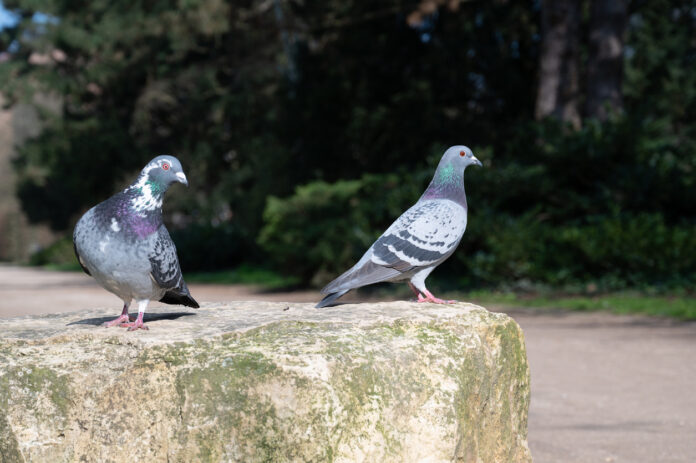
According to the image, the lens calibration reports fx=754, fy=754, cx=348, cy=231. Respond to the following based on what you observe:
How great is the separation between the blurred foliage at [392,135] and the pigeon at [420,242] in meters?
9.16

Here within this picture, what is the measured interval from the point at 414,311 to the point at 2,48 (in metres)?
35.5

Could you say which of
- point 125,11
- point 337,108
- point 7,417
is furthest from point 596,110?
point 125,11

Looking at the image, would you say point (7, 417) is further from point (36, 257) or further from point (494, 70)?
point (36, 257)

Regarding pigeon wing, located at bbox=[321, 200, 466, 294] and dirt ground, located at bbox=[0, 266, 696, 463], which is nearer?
pigeon wing, located at bbox=[321, 200, 466, 294]

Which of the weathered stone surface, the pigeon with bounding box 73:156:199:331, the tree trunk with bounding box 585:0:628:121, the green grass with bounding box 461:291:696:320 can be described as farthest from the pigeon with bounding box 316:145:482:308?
the tree trunk with bounding box 585:0:628:121

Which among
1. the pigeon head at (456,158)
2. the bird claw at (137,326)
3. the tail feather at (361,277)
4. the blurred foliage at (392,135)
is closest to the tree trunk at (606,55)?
the blurred foliage at (392,135)

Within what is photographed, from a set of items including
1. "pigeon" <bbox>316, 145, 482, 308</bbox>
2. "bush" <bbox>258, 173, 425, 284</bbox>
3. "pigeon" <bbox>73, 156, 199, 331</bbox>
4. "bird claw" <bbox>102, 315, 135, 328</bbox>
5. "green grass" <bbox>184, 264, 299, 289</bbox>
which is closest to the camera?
"pigeon" <bbox>73, 156, 199, 331</bbox>

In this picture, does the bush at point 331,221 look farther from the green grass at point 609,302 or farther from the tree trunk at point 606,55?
the tree trunk at point 606,55

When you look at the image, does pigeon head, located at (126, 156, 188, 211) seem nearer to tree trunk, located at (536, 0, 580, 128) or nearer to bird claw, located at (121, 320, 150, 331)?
bird claw, located at (121, 320, 150, 331)

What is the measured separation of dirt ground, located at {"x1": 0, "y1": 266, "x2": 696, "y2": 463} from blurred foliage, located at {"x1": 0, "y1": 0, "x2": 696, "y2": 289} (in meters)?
2.54

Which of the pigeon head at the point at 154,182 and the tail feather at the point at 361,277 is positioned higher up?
the pigeon head at the point at 154,182

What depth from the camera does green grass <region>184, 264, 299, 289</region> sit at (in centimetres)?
1842

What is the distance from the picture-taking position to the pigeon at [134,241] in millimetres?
3408

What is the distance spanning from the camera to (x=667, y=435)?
206 inches
